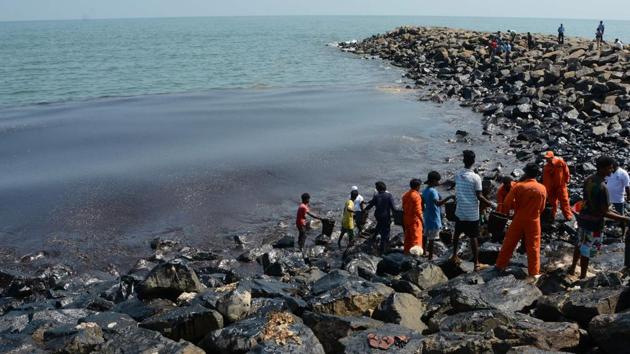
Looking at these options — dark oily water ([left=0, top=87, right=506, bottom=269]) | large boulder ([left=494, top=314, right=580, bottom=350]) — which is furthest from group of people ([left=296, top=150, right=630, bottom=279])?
dark oily water ([left=0, top=87, right=506, bottom=269])

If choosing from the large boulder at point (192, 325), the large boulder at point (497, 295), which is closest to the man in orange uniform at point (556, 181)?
the large boulder at point (497, 295)

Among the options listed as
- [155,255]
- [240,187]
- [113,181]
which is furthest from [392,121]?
[155,255]

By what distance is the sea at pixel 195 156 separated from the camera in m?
15.6

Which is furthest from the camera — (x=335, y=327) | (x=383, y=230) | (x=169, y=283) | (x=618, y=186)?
(x=383, y=230)

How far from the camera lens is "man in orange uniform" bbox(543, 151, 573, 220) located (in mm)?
12297

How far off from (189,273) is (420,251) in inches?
190

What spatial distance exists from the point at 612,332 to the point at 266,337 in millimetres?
3814

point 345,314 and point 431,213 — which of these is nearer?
point 345,314

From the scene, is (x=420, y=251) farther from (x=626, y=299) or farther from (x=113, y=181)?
(x=113, y=181)

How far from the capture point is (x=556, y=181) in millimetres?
12406

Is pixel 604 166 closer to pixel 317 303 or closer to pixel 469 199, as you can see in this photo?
pixel 469 199

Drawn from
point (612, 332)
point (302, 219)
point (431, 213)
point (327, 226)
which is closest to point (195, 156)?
point (327, 226)

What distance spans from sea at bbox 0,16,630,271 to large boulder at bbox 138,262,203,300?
4677mm

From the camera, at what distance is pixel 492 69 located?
41469mm
